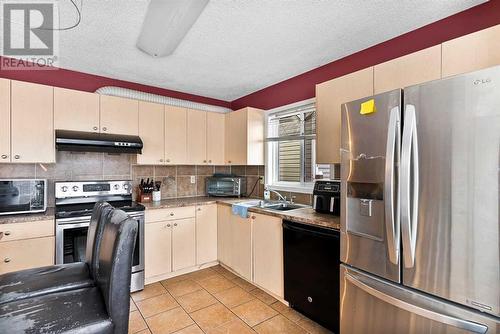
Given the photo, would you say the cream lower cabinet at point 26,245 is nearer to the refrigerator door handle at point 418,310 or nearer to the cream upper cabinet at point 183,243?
the cream upper cabinet at point 183,243

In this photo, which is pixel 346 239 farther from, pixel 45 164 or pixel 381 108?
pixel 45 164

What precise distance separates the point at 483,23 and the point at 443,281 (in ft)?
5.98

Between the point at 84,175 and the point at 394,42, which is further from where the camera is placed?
the point at 84,175

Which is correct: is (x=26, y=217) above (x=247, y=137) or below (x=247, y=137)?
below

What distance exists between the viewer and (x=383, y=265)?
1.40 m

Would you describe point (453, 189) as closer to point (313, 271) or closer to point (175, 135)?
point (313, 271)

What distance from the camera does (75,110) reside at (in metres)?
2.62

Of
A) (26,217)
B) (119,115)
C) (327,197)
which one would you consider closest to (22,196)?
(26,217)

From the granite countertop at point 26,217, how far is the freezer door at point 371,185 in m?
2.56

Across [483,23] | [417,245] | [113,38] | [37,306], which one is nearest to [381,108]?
[417,245]

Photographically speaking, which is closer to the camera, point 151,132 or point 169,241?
point 169,241

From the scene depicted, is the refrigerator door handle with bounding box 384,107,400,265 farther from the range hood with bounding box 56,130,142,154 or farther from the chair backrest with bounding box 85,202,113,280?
the range hood with bounding box 56,130,142,154

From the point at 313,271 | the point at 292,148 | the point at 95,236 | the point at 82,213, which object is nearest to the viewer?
the point at 95,236

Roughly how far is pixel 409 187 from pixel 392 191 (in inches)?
3.3
